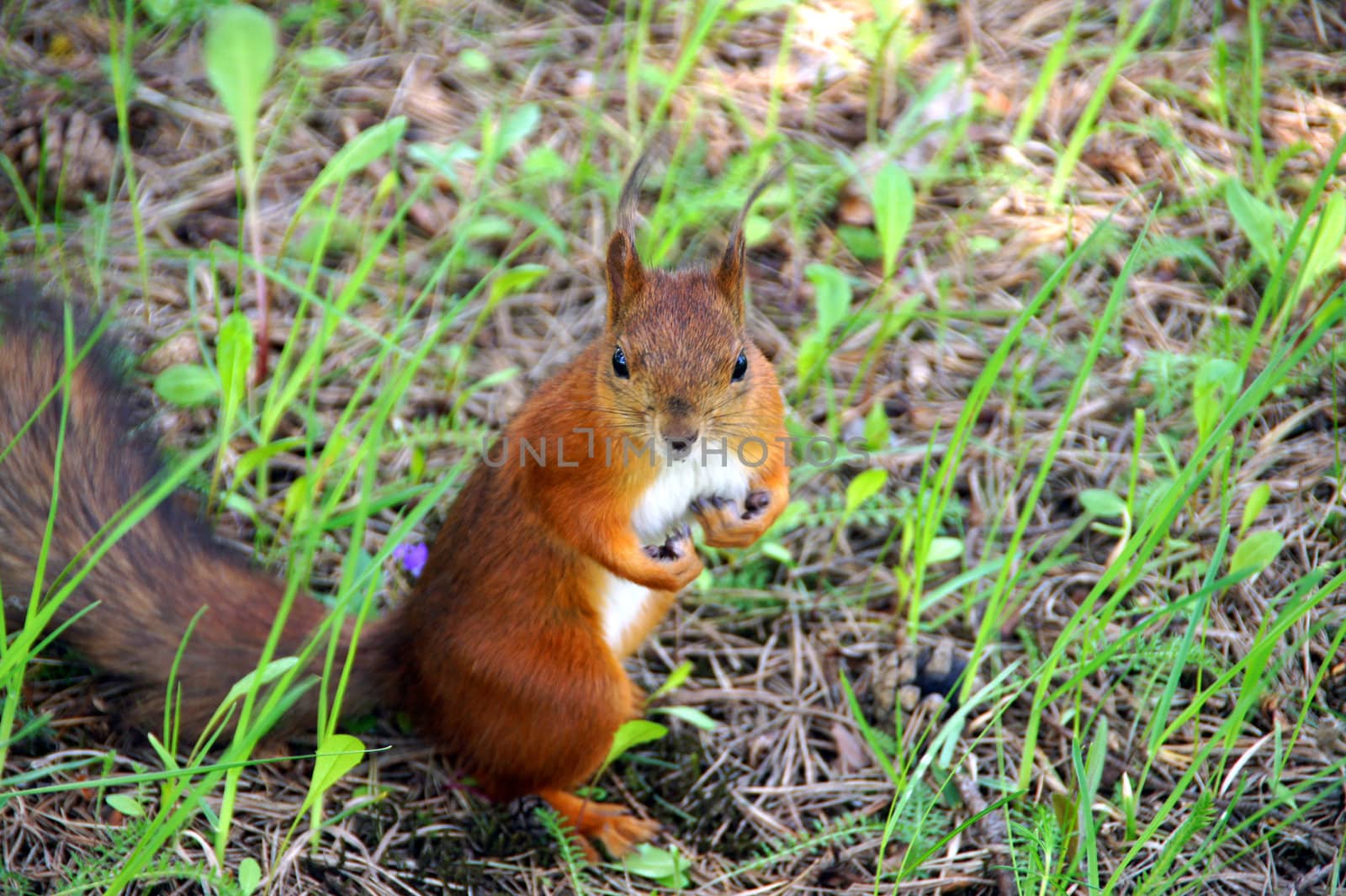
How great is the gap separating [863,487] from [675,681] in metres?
0.61

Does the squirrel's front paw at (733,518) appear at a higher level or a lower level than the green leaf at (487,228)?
lower

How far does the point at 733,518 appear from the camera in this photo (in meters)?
2.36

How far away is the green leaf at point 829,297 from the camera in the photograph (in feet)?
9.45

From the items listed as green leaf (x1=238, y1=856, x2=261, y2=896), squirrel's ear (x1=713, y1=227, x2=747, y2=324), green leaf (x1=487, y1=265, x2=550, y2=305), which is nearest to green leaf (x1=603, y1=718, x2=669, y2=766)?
green leaf (x1=238, y1=856, x2=261, y2=896)

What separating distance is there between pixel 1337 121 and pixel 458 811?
3.14 metres

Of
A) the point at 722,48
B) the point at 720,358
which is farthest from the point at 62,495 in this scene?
the point at 722,48

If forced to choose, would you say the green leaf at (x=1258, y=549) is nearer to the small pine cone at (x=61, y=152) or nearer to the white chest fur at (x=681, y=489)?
the white chest fur at (x=681, y=489)

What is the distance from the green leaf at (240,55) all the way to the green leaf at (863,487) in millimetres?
1534

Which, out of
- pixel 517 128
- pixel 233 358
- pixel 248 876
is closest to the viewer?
pixel 248 876

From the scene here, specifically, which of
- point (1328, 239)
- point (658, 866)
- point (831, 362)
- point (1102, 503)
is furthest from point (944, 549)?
point (1328, 239)

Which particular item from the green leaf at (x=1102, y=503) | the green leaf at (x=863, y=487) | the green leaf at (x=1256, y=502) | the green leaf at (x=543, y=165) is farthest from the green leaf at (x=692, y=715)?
the green leaf at (x=543, y=165)

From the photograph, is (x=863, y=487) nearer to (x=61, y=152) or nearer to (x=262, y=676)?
(x=262, y=676)

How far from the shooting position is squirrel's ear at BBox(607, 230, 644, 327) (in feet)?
7.39

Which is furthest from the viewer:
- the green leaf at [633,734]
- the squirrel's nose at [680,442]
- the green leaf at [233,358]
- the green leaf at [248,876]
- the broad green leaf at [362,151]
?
the broad green leaf at [362,151]
